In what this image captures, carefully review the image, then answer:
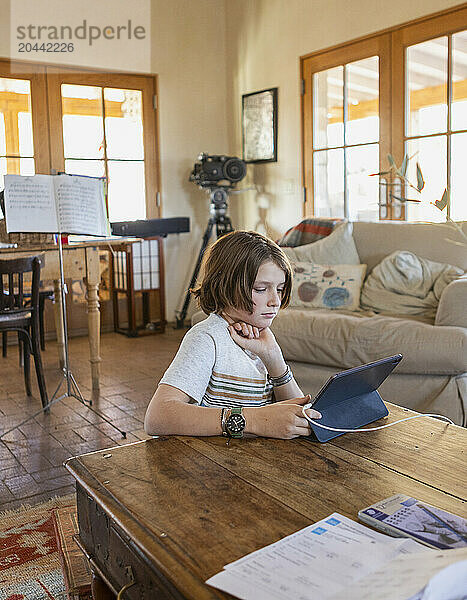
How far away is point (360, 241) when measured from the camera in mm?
3824

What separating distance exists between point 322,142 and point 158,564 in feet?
15.4

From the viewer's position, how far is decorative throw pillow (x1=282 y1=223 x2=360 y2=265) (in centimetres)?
374

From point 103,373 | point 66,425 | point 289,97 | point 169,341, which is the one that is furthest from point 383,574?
point 289,97

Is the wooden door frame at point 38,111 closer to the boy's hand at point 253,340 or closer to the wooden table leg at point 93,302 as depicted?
the wooden table leg at point 93,302

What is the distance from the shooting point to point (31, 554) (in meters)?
2.03

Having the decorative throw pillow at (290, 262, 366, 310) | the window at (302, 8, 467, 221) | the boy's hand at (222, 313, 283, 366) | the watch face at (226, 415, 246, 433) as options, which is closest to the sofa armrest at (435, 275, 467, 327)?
the decorative throw pillow at (290, 262, 366, 310)

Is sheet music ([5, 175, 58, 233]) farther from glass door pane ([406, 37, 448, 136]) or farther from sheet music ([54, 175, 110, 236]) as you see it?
glass door pane ([406, 37, 448, 136])

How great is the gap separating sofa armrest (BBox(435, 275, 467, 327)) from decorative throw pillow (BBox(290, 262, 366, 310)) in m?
0.65

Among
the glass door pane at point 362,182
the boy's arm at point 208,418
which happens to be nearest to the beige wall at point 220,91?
the glass door pane at point 362,182

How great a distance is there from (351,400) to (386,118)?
11.9ft

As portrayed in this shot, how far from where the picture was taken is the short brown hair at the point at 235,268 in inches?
59.1

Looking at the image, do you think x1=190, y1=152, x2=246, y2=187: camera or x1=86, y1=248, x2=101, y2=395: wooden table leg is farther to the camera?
x1=190, y1=152, x2=246, y2=187: camera

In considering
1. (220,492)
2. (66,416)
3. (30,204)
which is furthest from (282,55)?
(220,492)

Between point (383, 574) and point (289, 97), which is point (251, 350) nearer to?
point (383, 574)
